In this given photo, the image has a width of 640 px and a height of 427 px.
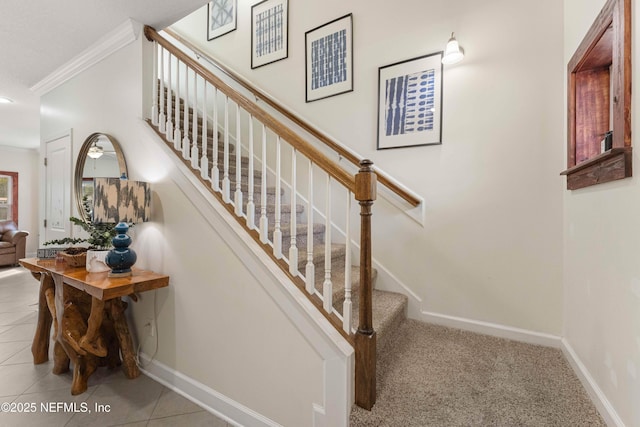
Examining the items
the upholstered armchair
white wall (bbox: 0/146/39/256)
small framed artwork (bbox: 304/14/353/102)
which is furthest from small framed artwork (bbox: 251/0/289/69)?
white wall (bbox: 0/146/39/256)

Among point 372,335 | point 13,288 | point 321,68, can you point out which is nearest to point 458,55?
point 321,68

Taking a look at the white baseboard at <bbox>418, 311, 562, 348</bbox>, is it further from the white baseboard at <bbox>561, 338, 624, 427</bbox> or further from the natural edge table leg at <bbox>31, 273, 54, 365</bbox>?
the natural edge table leg at <bbox>31, 273, 54, 365</bbox>

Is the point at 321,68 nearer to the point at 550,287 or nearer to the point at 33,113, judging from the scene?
the point at 550,287

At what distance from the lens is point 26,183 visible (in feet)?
20.3

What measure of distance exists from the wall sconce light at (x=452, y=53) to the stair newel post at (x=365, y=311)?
1.26 metres

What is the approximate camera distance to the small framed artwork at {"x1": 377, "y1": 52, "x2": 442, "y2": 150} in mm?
2076

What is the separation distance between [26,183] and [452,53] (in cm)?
859

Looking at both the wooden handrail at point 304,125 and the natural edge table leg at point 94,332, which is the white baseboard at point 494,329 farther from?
the natural edge table leg at point 94,332

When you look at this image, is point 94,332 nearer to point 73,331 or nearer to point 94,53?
point 73,331

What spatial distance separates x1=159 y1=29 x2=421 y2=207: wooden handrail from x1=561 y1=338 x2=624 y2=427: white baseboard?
124 cm

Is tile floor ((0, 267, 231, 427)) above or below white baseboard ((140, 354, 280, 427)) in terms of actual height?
below

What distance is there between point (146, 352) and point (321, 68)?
276 cm

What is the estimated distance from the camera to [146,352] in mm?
2061

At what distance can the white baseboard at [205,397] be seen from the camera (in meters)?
1.52
